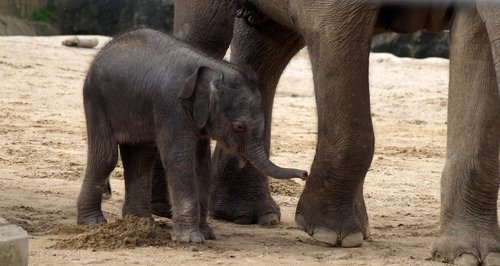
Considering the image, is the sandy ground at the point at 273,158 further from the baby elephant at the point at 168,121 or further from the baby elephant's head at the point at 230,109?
the baby elephant's head at the point at 230,109

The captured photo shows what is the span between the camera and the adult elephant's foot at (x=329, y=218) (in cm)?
602

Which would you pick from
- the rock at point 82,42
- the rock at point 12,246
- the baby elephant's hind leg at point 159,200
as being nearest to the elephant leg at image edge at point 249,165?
the baby elephant's hind leg at point 159,200

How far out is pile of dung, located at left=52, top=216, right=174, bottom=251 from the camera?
18.5 feet

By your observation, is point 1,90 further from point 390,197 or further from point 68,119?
point 390,197

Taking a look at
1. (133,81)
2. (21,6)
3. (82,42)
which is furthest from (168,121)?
(21,6)

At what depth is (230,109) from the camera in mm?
5727

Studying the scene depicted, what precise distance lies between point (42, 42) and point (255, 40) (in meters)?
8.24

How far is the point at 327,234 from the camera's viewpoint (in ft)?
19.8

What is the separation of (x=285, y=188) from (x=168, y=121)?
2401 mm

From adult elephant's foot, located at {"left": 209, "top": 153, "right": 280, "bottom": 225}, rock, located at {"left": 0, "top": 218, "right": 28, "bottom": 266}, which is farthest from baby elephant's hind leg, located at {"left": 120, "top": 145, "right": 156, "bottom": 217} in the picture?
rock, located at {"left": 0, "top": 218, "right": 28, "bottom": 266}

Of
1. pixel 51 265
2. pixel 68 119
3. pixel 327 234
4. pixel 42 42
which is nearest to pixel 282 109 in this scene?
pixel 68 119

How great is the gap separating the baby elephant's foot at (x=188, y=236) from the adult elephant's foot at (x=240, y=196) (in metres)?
1.10

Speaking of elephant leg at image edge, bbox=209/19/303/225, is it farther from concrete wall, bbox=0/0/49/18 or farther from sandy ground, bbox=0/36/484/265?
concrete wall, bbox=0/0/49/18

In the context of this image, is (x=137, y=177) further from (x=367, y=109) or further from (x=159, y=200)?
(x=367, y=109)
